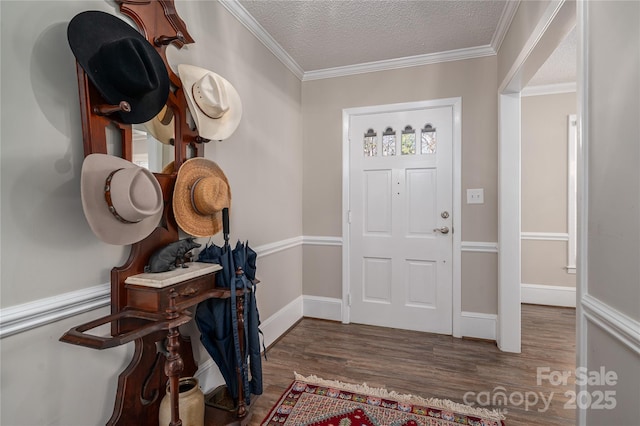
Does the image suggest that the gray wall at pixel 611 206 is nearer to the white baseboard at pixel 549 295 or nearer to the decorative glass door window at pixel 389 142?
the decorative glass door window at pixel 389 142

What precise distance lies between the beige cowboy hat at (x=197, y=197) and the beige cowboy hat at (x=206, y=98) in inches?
7.4

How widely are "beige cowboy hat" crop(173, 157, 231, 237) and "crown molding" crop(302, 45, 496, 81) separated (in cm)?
189

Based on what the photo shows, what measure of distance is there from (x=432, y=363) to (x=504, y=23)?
257cm

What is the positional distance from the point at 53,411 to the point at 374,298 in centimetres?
245

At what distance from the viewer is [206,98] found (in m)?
1.58

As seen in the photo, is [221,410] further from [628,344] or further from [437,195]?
[437,195]

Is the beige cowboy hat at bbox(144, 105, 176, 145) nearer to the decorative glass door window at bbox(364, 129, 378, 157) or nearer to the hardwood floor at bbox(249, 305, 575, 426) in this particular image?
the hardwood floor at bbox(249, 305, 575, 426)

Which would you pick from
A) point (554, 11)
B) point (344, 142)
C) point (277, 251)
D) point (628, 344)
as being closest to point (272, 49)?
point (344, 142)

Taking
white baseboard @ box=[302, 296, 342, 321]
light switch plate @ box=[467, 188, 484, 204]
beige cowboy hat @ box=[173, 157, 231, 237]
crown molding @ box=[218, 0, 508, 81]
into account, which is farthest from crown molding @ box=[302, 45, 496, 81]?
white baseboard @ box=[302, 296, 342, 321]

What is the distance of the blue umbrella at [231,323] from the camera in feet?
5.17

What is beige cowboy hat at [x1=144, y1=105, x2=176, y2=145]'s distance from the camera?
145cm

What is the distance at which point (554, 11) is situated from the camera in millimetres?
1444

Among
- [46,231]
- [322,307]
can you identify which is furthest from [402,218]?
[46,231]

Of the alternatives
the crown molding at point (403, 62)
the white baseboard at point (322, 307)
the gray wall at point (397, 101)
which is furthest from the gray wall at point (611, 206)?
the white baseboard at point (322, 307)
